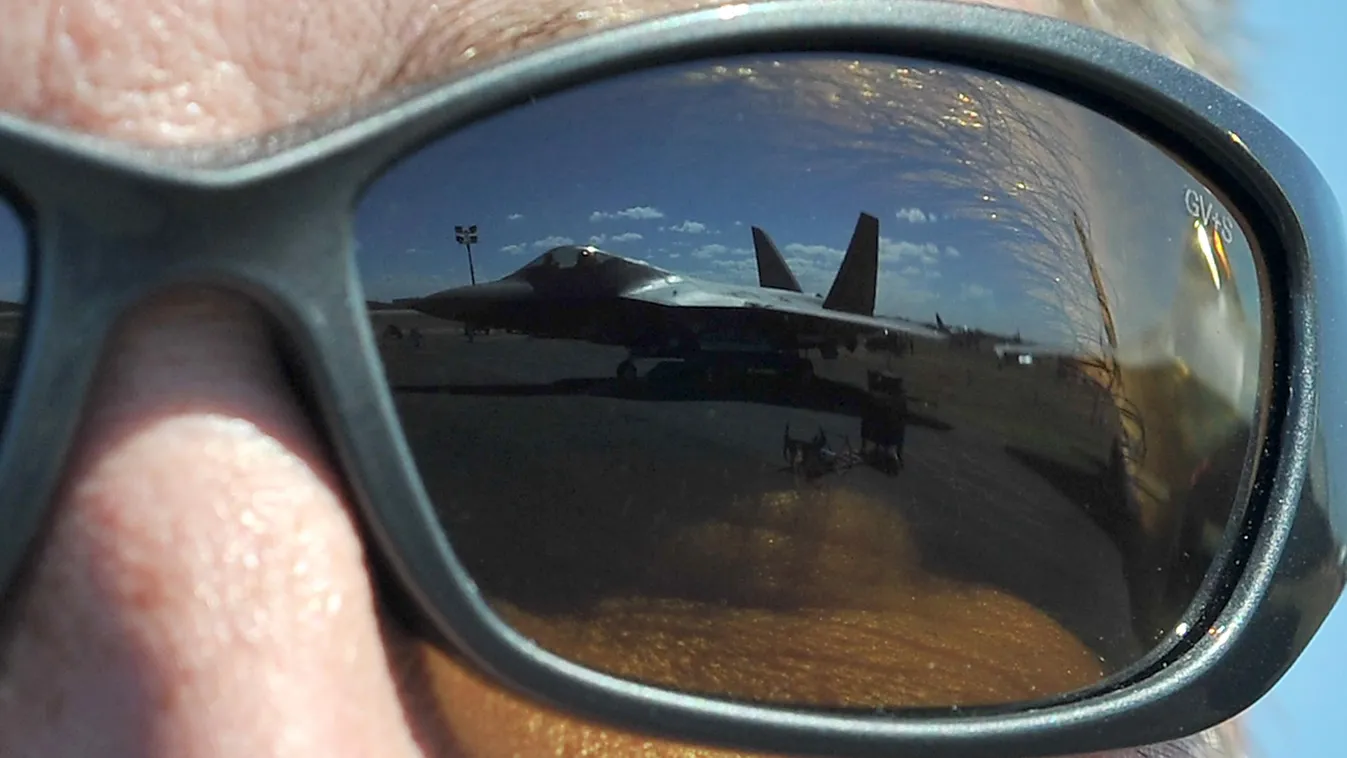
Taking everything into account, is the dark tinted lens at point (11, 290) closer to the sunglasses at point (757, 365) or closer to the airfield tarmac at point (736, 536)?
the sunglasses at point (757, 365)

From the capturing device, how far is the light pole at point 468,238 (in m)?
0.63

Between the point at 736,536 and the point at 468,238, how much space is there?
0.74 feet

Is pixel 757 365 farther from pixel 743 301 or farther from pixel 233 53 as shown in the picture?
pixel 233 53

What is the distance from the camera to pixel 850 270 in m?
0.65

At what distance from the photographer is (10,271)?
1.93 ft

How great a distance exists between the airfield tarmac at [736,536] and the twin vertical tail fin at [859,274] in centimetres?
3

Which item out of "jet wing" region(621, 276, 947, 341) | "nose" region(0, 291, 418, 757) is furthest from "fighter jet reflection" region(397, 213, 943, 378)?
"nose" region(0, 291, 418, 757)

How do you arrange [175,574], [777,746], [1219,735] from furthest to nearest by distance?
1. [1219,735]
2. [777,746]
3. [175,574]

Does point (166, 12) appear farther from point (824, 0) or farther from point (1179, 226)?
point (1179, 226)

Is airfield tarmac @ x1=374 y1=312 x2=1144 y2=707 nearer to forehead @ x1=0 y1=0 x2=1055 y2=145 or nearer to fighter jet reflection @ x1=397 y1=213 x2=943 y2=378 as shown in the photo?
fighter jet reflection @ x1=397 y1=213 x2=943 y2=378

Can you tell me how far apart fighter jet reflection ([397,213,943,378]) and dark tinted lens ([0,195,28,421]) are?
0.62ft

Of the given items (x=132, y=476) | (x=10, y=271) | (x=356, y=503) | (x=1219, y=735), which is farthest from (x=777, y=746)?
(x=1219, y=735)

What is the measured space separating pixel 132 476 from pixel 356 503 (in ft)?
0.37

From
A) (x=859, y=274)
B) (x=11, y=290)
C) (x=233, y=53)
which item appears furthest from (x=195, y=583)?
(x=859, y=274)
